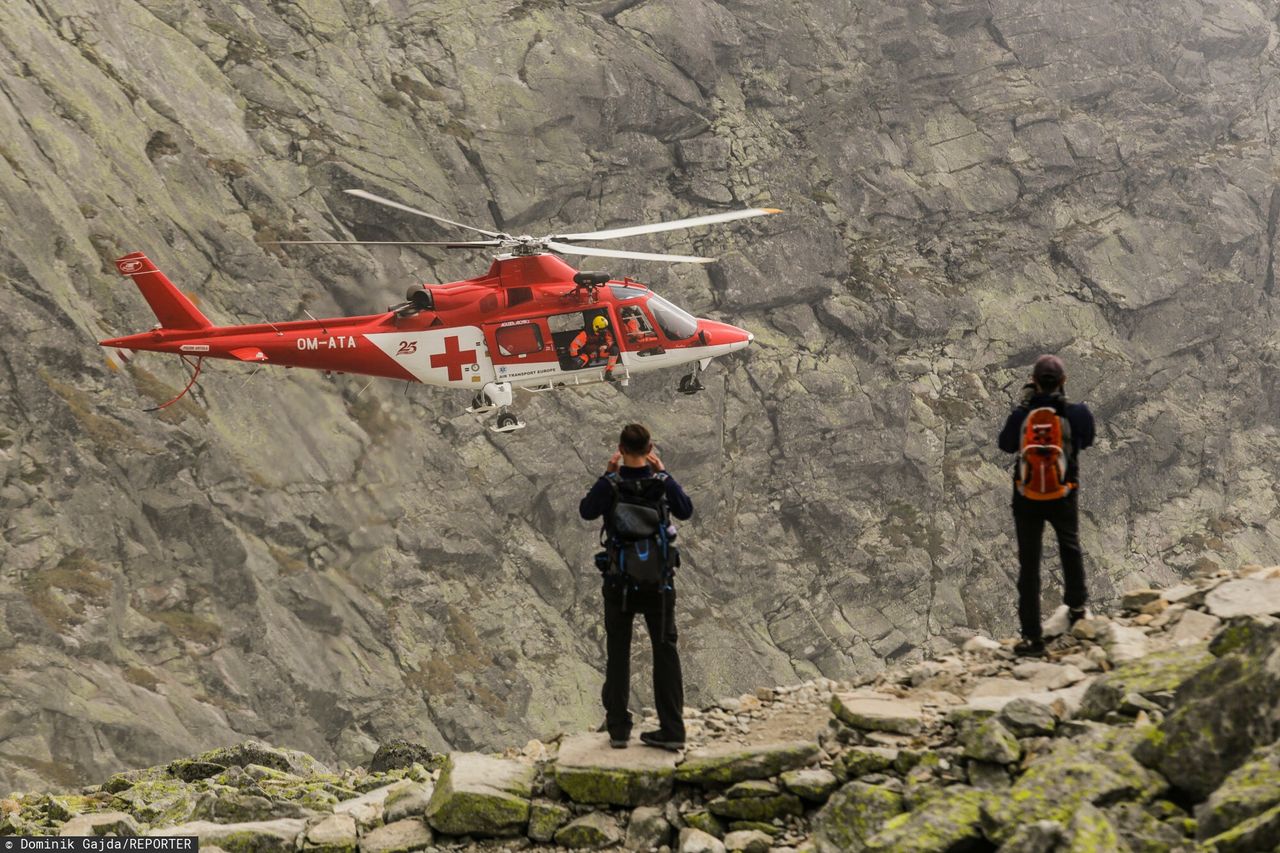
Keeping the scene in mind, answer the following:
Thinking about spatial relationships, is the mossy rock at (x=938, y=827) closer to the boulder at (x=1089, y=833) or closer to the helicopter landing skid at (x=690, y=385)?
the boulder at (x=1089, y=833)

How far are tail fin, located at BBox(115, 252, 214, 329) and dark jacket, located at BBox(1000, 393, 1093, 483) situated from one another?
64.8ft

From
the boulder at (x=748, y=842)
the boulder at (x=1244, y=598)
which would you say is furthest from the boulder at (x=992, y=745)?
the boulder at (x=1244, y=598)

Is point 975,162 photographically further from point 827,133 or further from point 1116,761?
point 1116,761

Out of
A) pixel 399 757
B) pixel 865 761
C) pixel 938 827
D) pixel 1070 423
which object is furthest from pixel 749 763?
pixel 399 757

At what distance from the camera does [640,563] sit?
9992 millimetres

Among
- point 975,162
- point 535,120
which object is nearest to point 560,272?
point 535,120

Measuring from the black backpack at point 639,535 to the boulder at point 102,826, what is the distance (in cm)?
581

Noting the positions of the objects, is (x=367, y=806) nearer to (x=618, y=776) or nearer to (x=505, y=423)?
(x=618, y=776)

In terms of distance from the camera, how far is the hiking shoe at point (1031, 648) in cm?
1124

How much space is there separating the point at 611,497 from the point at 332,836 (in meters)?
3.87

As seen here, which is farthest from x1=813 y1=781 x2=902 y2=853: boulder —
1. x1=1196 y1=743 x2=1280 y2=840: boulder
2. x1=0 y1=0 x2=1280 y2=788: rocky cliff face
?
x1=0 y1=0 x2=1280 y2=788: rocky cliff face

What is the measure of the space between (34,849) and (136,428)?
40.8m

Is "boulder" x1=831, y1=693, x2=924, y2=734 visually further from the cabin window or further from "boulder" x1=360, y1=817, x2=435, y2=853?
the cabin window

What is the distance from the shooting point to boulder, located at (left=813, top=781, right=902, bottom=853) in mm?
8695
